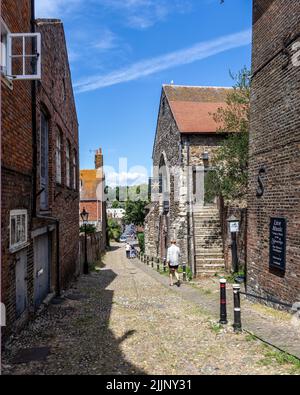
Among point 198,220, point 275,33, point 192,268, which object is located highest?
point 275,33

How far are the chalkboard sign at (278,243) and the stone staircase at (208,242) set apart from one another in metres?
7.49

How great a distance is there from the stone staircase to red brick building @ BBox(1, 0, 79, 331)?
5817 mm

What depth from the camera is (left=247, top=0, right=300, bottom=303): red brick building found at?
8.73 meters

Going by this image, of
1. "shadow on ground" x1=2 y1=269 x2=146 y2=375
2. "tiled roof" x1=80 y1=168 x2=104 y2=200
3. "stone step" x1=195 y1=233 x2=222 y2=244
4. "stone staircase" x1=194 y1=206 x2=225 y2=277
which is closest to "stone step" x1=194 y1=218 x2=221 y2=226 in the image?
"stone staircase" x1=194 y1=206 x2=225 y2=277

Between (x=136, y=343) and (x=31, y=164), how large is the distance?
4235 mm

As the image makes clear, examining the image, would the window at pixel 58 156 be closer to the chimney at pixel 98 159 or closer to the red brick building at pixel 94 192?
the red brick building at pixel 94 192

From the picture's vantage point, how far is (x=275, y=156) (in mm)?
9633

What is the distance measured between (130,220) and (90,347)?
143ft

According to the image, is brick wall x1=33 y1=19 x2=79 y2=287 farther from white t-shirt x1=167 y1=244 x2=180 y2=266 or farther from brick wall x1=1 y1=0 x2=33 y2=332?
white t-shirt x1=167 y1=244 x2=180 y2=266

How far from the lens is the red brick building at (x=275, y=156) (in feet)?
28.7
